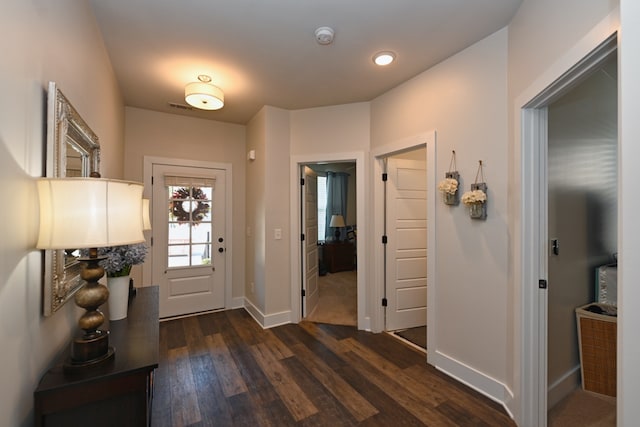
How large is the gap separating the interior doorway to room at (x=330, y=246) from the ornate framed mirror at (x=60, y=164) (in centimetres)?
239

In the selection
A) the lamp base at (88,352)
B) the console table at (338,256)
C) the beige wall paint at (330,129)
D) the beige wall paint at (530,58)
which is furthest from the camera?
the console table at (338,256)

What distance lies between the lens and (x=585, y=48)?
3.91ft

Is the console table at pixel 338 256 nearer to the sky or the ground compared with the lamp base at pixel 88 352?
nearer to the ground

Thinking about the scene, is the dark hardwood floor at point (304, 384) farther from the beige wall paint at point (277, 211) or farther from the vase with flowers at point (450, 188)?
the vase with flowers at point (450, 188)

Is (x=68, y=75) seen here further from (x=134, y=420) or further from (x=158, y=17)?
(x=134, y=420)

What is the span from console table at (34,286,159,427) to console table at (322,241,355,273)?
5.14 m

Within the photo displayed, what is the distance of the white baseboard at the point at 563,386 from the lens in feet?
6.55

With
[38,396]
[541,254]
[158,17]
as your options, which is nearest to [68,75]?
[158,17]

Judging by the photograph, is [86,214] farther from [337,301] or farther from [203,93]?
[337,301]

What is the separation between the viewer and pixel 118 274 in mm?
1649

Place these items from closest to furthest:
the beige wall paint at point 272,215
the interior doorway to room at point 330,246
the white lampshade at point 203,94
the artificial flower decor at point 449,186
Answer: the artificial flower decor at point 449,186 < the white lampshade at point 203,94 < the beige wall paint at point 272,215 < the interior doorway to room at point 330,246

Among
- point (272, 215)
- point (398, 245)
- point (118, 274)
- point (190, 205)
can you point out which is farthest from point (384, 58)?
point (190, 205)

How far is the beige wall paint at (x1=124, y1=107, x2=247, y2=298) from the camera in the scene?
3.40 m

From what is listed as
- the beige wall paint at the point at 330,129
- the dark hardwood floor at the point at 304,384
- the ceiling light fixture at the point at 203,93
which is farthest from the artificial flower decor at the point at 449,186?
the ceiling light fixture at the point at 203,93
